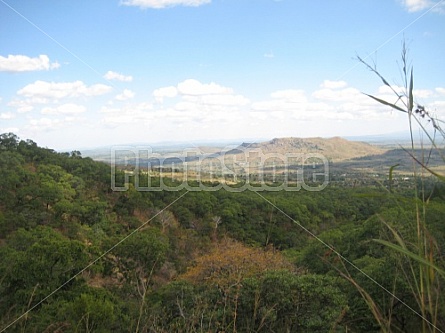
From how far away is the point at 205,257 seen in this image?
1481cm

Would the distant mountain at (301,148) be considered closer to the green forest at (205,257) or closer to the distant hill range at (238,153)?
the distant hill range at (238,153)

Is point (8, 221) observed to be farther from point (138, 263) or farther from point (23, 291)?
point (23, 291)

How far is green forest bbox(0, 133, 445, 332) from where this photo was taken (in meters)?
1.86

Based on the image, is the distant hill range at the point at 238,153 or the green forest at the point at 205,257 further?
the distant hill range at the point at 238,153

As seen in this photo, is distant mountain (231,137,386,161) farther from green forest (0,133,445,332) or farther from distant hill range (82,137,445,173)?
green forest (0,133,445,332)

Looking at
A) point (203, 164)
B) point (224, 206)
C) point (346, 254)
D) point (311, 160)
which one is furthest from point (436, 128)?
point (311, 160)

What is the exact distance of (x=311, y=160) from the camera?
159 feet

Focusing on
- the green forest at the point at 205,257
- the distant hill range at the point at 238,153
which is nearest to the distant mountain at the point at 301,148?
the distant hill range at the point at 238,153

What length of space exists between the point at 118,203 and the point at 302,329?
22421mm

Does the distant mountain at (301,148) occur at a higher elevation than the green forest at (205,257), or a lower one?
higher

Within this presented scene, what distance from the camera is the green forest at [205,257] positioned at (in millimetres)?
1858

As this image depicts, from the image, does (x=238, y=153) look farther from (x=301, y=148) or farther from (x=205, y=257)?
(x=205, y=257)

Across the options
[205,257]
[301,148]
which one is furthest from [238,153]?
[205,257]

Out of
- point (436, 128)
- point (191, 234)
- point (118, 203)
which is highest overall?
point (436, 128)
